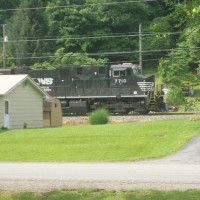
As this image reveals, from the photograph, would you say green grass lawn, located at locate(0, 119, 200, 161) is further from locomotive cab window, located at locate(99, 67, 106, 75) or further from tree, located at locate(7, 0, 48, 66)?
tree, located at locate(7, 0, 48, 66)

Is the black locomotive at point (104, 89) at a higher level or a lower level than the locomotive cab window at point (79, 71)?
lower

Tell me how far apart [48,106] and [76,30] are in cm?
4607

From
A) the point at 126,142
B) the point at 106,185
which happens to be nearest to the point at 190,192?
the point at 106,185

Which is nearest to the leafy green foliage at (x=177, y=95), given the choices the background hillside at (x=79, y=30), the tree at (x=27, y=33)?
the background hillside at (x=79, y=30)

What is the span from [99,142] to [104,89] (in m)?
19.6

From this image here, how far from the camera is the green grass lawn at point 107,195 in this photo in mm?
11164

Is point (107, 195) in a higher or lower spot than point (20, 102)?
lower

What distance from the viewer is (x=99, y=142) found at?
86.7 ft

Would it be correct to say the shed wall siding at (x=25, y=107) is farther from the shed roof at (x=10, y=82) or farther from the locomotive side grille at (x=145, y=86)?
the locomotive side grille at (x=145, y=86)

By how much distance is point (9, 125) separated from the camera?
3584cm

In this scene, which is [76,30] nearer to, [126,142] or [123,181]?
[126,142]

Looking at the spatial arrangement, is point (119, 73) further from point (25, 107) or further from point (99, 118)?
point (99, 118)

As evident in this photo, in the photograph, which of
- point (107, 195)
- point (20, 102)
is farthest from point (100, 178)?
point (20, 102)

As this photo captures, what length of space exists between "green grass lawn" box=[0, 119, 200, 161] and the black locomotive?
14078 millimetres
